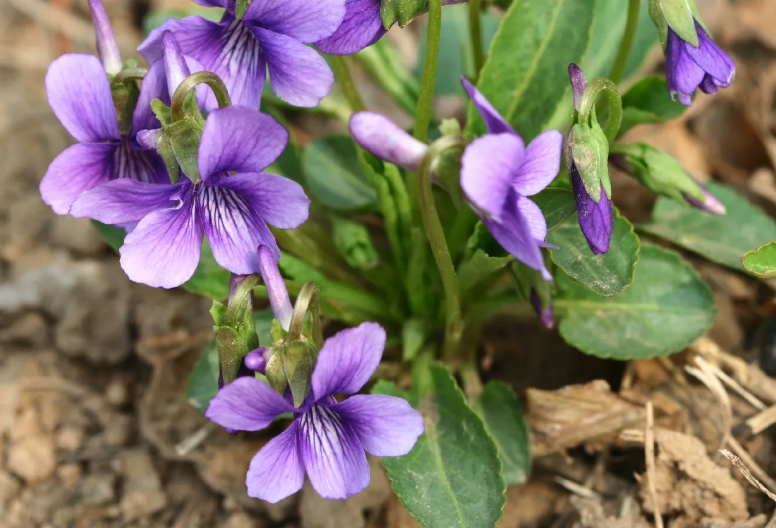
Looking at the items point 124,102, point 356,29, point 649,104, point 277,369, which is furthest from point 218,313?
point 649,104

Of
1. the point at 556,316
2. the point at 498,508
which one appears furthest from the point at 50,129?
the point at 498,508

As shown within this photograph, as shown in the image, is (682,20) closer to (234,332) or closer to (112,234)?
(234,332)

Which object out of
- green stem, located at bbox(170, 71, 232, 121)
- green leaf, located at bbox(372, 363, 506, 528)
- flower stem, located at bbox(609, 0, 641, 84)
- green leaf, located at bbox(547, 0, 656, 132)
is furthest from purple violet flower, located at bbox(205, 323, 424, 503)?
green leaf, located at bbox(547, 0, 656, 132)

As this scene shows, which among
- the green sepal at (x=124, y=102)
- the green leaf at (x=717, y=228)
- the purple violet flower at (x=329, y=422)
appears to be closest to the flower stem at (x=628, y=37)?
the green leaf at (x=717, y=228)

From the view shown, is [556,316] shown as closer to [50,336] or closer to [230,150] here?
[230,150]

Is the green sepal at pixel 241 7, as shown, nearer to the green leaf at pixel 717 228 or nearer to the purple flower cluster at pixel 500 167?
the purple flower cluster at pixel 500 167

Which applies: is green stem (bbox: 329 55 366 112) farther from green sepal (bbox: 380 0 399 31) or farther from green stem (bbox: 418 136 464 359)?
green stem (bbox: 418 136 464 359)
